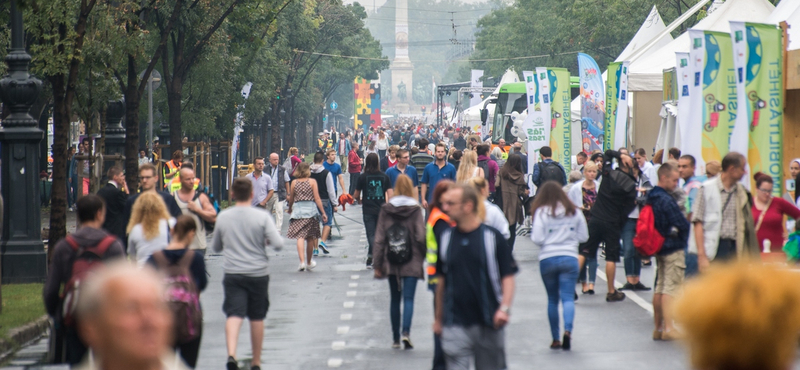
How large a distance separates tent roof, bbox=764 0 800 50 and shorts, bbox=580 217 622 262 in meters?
5.06

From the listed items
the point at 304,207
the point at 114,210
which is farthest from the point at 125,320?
the point at 304,207

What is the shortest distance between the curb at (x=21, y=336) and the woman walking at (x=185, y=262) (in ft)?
9.43

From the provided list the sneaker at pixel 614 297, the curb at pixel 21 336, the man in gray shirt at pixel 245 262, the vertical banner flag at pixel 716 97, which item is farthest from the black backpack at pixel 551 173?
the man in gray shirt at pixel 245 262

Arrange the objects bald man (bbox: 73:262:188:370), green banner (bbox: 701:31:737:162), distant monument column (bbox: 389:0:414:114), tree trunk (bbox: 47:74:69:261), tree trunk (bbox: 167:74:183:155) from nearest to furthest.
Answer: bald man (bbox: 73:262:188:370) < green banner (bbox: 701:31:737:162) < tree trunk (bbox: 47:74:69:261) < tree trunk (bbox: 167:74:183:155) < distant monument column (bbox: 389:0:414:114)

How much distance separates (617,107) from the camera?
21.2 metres

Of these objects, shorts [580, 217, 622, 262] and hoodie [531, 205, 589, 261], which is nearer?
hoodie [531, 205, 589, 261]

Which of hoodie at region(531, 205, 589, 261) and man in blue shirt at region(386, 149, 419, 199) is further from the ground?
man in blue shirt at region(386, 149, 419, 199)

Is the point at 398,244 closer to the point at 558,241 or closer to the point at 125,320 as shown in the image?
A: the point at 558,241

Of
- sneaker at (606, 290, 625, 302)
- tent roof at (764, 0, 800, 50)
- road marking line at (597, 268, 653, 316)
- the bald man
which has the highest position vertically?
tent roof at (764, 0, 800, 50)

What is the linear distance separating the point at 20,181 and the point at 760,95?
9.11 meters

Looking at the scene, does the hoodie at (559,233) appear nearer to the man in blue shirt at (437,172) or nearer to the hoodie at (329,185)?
the man in blue shirt at (437,172)

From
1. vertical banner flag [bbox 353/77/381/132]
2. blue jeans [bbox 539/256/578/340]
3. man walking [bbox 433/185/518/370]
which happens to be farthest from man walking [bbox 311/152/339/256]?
vertical banner flag [bbox 353/77/381/132]

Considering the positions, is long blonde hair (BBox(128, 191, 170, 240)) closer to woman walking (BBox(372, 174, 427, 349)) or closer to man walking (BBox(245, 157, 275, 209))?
woman walking (BBox(372, 174, 427, 349))

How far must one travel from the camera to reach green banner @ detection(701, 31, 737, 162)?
12.9m
